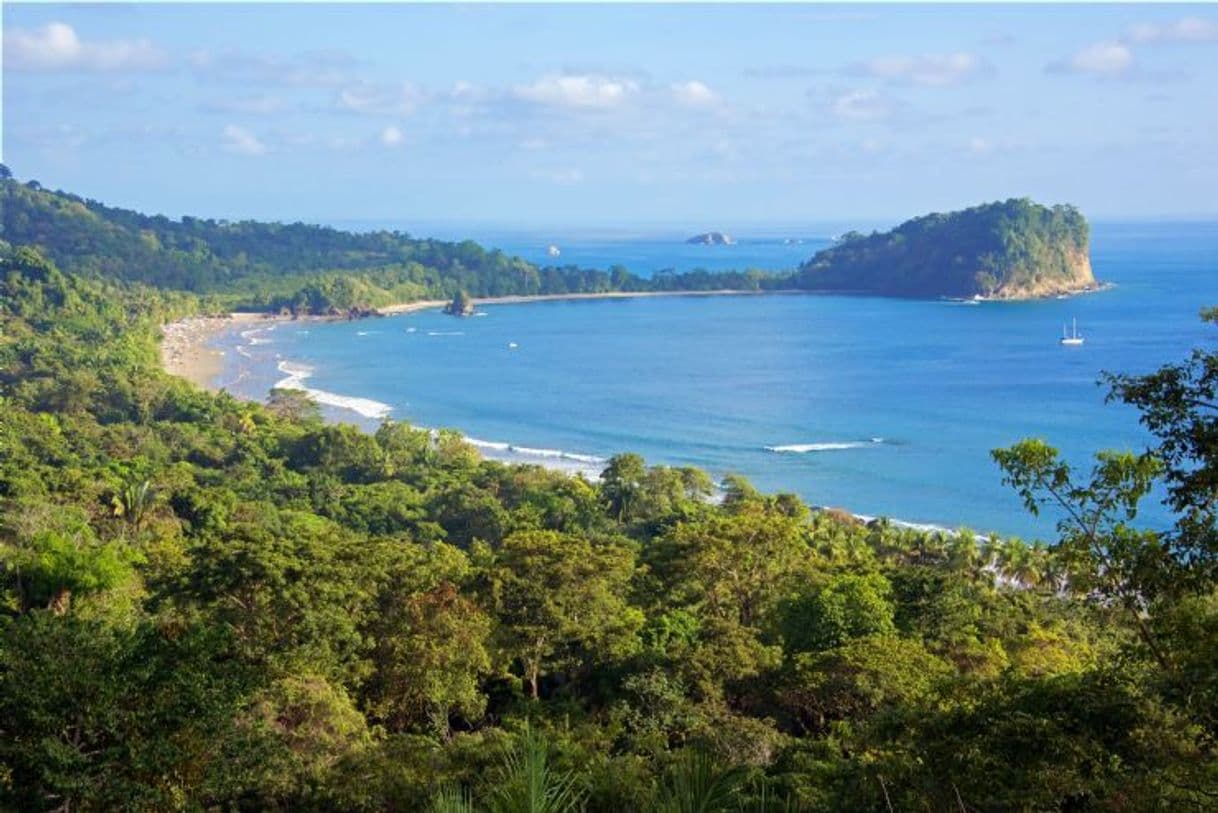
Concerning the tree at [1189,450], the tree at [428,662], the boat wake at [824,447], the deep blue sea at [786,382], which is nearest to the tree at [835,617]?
the tree at [428,662]

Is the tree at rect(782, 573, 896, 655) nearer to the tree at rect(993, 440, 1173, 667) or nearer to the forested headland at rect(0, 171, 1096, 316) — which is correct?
the tree at rect(993, 440, 1173, 667)

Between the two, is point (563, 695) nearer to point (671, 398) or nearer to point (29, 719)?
point (29, 719)

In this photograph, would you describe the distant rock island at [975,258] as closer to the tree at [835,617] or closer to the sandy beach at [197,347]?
the sandy beach at [197,347]

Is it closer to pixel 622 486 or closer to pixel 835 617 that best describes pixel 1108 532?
pixel 835 617

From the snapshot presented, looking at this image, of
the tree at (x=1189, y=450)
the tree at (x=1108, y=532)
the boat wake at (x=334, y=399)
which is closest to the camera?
the tree at (x=1189, y=450)

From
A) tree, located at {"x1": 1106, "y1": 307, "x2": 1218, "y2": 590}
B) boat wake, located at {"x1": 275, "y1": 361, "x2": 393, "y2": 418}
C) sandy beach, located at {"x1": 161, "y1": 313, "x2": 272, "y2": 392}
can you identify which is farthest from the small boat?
tree, located at {"x1": 1106, "y1": 307, "x2": 1218, "y2": 590}

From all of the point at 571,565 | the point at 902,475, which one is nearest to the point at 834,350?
the point at 902,475

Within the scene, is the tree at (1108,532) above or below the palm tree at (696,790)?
above
